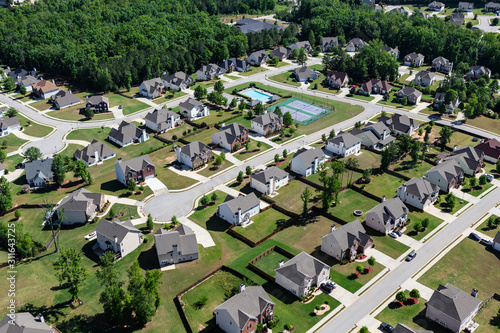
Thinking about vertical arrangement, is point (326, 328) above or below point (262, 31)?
below

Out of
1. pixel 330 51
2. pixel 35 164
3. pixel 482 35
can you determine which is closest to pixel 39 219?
pixel 35 164

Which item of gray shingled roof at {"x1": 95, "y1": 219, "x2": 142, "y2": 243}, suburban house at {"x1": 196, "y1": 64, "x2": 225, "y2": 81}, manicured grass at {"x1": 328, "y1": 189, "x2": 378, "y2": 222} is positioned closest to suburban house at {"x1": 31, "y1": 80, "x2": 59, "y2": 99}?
suburban house at {"x1": 196, "y1": 64, "x2": 225, "y2": 81}

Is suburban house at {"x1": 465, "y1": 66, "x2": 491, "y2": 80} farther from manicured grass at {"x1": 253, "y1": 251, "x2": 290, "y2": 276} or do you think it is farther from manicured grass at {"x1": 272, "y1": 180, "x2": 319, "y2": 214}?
manicured grass at {"x1": 253, "y1": 251, "x2": 290, "y2": 276}

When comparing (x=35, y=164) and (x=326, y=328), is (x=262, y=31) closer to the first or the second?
(x=35, y=164)

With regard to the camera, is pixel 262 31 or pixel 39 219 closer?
pixel 39 219

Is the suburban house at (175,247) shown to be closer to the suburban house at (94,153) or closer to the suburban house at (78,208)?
the suburban house at (78,208)

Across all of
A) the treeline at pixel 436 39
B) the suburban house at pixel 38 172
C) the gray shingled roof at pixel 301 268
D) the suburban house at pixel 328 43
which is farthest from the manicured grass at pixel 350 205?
the suburban house at pixel 328 43

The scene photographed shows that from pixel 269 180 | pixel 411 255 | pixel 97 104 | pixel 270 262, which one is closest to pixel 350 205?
pixel 269 180
